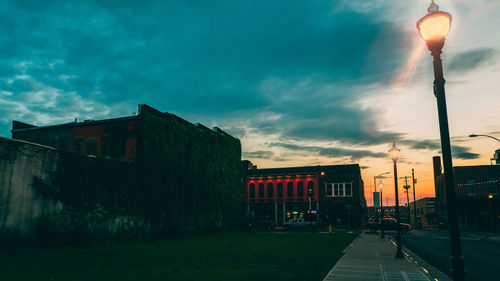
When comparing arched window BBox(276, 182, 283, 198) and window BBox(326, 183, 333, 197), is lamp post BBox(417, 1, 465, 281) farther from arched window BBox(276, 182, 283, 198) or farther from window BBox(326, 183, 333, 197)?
arched window BBox(276, 182, 283, 198)

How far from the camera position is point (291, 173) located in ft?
202

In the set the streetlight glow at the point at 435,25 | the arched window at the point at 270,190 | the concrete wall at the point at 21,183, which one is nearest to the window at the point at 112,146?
the concrete wall at the point at 21,183

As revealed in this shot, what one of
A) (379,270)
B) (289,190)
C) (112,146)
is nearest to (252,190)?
(289,190)

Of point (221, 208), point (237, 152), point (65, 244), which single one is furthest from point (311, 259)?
point (237, 152)

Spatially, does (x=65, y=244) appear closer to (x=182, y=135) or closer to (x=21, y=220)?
(x=21, y=220)

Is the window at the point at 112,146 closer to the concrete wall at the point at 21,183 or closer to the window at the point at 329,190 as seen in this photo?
the concrete wall at the point at 21,183

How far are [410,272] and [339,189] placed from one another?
48.4m

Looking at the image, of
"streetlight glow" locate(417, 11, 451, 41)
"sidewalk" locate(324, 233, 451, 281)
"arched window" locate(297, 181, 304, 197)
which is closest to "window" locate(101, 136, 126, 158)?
"sidewalk" locate(324, 233, 451, 281)

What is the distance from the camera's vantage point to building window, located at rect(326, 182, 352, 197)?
58.6 m

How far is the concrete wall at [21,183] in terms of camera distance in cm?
A: 1718

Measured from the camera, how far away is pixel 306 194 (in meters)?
60.3

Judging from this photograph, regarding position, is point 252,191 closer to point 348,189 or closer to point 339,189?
point 339,189

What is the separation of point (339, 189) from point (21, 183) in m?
49.3

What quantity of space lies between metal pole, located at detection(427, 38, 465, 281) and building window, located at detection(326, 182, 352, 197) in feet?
181
